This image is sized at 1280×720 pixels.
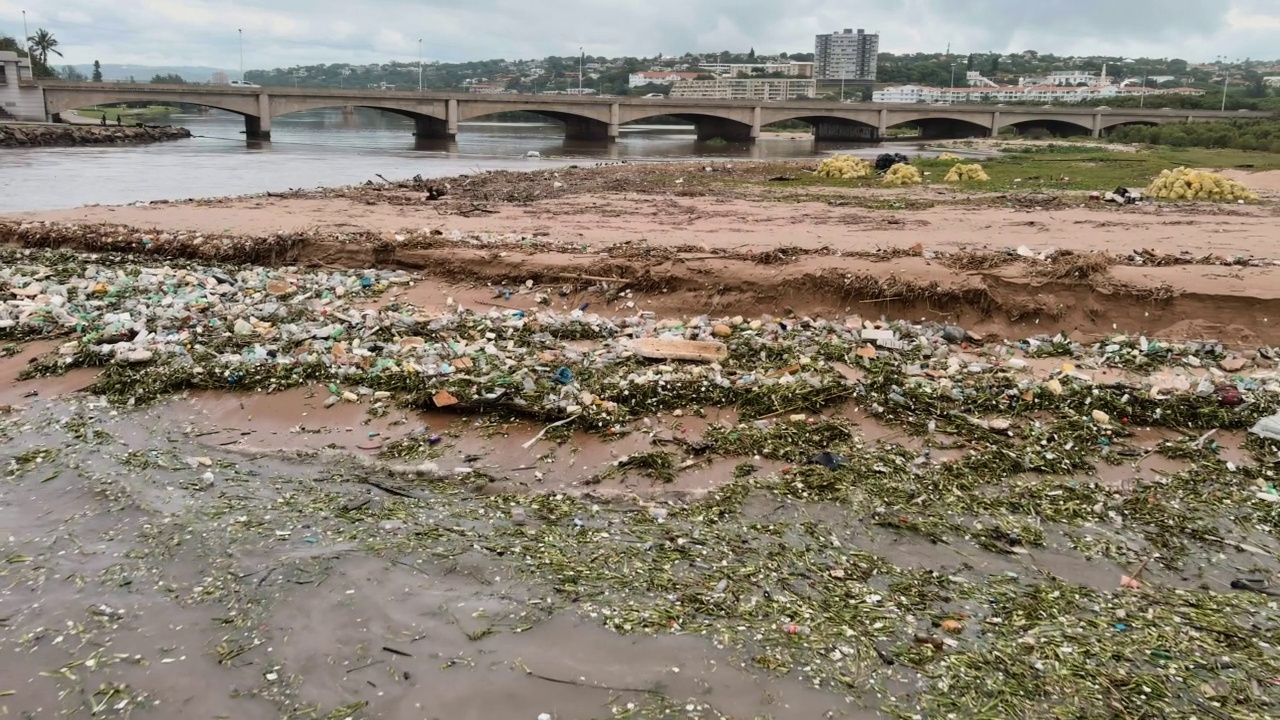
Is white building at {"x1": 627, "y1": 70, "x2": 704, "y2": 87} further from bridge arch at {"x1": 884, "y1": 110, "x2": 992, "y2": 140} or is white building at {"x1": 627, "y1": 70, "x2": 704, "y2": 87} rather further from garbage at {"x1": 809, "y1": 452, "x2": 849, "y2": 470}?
garbage at {"x1": 809, "y1": 452, "x2": 849, "y2": 470}

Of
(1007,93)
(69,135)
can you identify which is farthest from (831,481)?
(1007,93)

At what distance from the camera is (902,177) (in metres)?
21.0

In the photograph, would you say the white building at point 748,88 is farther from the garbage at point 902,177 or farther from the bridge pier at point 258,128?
the garbage at point 902,177

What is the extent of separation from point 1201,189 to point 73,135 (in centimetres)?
5119

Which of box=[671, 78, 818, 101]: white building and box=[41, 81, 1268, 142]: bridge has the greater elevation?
box=[671, 78, 818, 101]: white building

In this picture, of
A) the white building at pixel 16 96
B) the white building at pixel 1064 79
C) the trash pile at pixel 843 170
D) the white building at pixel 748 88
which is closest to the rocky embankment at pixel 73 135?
the white building at pixel 16 96

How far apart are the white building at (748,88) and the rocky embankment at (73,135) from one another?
108201mm

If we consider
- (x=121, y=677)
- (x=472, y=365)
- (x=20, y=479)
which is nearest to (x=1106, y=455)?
(x=472, y=365)

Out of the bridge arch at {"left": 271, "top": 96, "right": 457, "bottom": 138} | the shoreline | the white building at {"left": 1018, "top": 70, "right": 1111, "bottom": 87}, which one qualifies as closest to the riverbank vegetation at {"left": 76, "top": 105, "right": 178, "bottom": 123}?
the shoreline

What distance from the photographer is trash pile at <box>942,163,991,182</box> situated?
853 inches

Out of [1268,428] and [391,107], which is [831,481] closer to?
[1268,428]

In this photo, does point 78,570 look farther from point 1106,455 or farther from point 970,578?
point 1106,455

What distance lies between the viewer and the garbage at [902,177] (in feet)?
68.2

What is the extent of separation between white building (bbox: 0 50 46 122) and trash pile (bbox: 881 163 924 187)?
52702 millimetres
